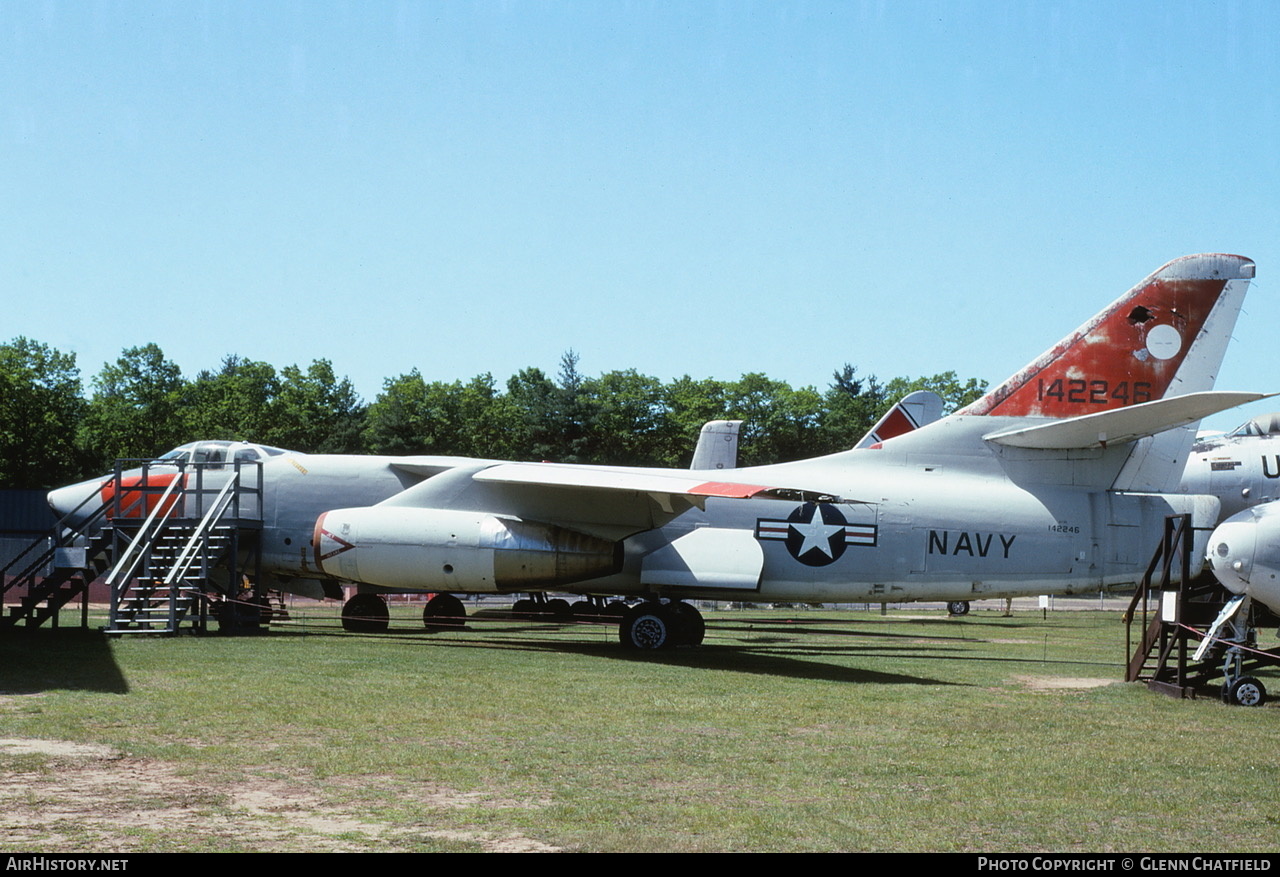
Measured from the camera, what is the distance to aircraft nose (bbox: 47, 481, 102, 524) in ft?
71.4

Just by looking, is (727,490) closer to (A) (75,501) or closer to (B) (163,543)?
(B) (163,543)

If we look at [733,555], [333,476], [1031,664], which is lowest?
[1031,664]

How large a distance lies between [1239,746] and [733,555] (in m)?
9.10

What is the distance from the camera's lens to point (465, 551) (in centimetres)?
1827

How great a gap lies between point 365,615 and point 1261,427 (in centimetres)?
1595

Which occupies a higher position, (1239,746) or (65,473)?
(65,473)

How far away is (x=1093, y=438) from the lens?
17.4 meters

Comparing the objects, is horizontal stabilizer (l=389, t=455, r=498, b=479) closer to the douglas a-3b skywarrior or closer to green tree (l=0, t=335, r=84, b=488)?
the douglas a-3b skywarrior

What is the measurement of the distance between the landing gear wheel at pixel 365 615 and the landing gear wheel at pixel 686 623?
624 cm

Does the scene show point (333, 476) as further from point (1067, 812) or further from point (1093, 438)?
point (1067, 812)

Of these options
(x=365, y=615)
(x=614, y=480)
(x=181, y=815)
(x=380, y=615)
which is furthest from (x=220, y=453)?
(x=181, y=815)

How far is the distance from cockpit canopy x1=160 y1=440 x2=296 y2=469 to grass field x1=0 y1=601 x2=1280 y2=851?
5.51m
